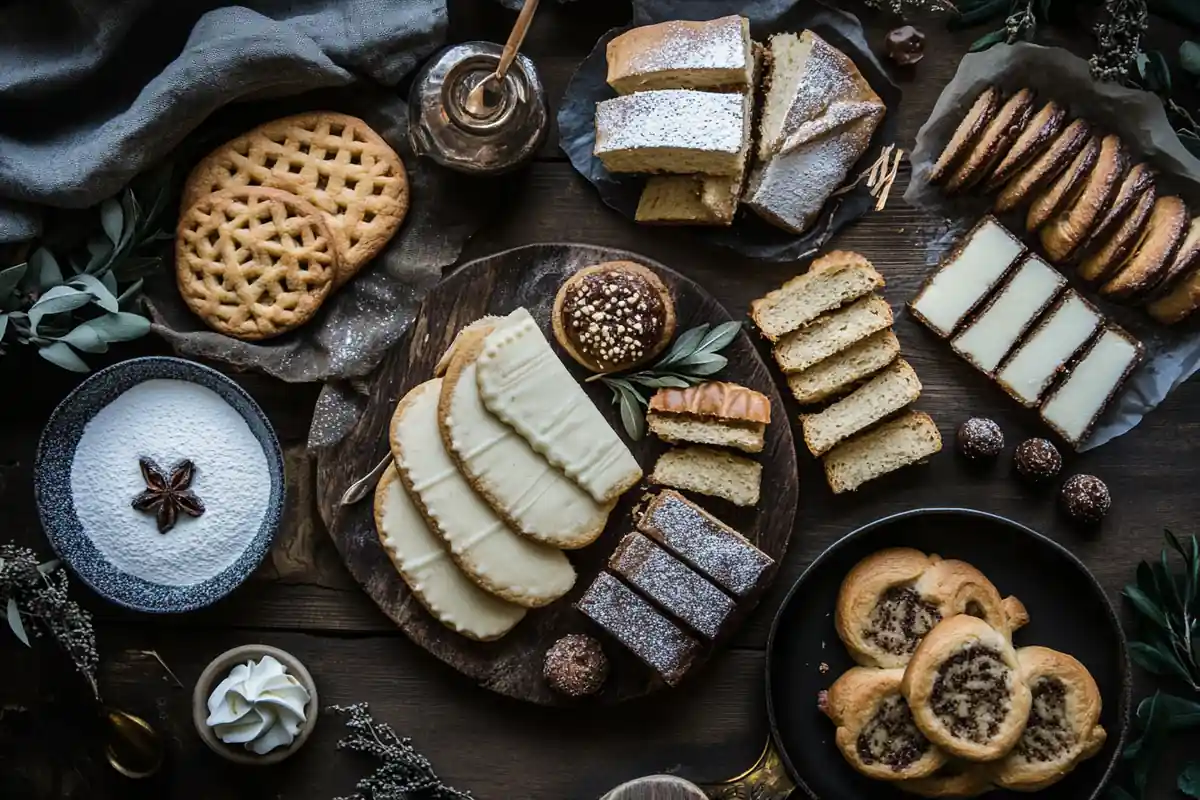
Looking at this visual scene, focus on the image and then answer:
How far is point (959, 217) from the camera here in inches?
154

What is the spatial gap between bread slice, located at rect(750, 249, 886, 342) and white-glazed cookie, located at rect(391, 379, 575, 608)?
1176mm

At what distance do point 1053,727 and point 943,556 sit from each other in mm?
660

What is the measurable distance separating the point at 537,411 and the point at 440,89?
1.18m

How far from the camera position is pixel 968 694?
11.5ft

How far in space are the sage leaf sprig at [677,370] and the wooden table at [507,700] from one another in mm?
232

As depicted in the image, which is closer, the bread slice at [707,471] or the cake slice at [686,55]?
the cake slice at [686,55]

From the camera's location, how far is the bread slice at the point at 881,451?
3811 millimetres

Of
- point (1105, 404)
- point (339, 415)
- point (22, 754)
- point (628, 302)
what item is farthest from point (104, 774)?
point (1105, 404)

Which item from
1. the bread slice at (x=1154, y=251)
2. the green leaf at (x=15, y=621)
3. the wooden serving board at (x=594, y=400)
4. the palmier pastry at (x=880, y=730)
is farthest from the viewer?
the wooden serving board at (x=594, y=400)

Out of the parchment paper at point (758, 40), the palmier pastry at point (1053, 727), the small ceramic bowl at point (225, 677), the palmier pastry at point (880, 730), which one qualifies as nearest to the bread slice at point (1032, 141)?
the parchment paper at point (758, 40)

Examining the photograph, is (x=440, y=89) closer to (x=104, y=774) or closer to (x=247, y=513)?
(x=247, y=513)

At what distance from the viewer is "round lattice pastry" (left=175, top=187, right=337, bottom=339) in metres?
3.74

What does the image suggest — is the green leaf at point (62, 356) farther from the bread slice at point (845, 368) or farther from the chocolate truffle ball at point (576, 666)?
the bread slice at point (845, 368)

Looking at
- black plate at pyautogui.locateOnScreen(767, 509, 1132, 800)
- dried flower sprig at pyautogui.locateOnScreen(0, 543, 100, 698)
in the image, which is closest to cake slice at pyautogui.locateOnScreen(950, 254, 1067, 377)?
black plate at pyautogui.locateOnScreen(767, 509, 1132, 800)
